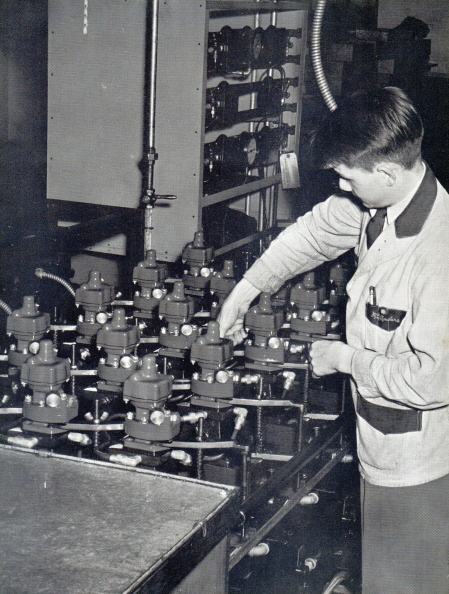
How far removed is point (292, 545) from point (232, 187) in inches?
53.3

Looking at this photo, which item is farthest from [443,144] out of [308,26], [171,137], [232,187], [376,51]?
[171,137]

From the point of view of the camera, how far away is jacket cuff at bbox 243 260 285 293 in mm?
1888

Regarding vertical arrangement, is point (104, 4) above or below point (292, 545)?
above

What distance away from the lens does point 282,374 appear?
5.75 feet

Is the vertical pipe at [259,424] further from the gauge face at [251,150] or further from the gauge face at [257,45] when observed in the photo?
the gauge face at [257,45]

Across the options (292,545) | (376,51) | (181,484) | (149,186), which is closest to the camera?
(181,484)

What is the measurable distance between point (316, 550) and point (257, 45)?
1.86m

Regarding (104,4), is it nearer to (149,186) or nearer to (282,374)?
(149,186)

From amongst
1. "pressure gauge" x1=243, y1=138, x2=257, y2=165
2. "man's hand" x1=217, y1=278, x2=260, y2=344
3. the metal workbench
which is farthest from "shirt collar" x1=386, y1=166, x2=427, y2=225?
"pressure gauge" x1=243, y1=138, x2=257, y2=165

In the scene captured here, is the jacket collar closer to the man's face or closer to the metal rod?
the man's face

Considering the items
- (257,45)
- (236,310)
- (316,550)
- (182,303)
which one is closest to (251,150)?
(257,45)

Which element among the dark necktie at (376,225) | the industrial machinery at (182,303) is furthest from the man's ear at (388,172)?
the industrial machinery at (182,303)

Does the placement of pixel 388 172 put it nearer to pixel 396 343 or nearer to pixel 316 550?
pixel 396 343

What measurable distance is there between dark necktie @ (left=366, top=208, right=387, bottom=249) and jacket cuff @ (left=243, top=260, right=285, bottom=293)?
35 centimetres
